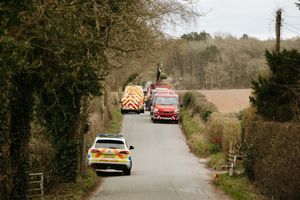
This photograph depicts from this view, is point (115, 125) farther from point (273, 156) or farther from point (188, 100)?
point (273, 156)

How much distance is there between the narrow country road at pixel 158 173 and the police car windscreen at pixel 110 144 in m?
1.41

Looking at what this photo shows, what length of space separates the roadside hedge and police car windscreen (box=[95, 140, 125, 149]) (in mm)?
5602

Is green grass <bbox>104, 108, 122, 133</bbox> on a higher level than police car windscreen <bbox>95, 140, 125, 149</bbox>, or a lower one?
lower

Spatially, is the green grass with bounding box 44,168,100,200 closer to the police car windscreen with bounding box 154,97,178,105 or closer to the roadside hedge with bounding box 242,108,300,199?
the roadside hedge with bounding box 242,108,300,199

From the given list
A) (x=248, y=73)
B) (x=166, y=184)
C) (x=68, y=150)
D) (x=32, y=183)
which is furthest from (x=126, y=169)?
(x=248, y=73)

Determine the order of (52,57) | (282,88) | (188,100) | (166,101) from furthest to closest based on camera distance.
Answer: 1. (188,100)
2. (166,101)
3. (282,88)
4. (52,57)

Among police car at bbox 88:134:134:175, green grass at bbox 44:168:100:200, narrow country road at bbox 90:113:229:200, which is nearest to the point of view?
green grass at bbox 44:168:100:200

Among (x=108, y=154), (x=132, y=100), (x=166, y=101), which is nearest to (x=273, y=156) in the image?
(x=108, y=154)

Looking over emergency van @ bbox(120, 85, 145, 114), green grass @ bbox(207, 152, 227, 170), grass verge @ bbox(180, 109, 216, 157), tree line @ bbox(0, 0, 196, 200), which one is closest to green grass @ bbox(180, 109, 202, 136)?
grass verge @ bbox(180, 109, 216, 157)

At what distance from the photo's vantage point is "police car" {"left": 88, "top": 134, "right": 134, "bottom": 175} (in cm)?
2786

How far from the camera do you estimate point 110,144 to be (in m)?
28.2

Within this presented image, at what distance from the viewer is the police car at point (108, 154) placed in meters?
27.9

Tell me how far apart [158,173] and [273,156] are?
12912 mm

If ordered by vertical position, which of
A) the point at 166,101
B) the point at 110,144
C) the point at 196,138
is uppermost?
the point at 166,101
